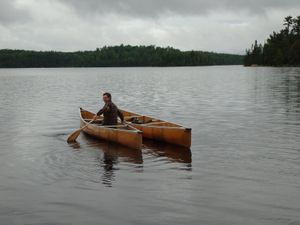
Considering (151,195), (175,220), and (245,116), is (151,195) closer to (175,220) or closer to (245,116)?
(175,220)

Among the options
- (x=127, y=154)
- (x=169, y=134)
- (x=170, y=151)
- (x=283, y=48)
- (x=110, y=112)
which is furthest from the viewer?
(x=283, y=48)

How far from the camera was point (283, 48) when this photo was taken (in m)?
156

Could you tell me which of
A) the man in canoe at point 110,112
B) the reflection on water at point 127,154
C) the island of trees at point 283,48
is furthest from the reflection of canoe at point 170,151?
the island of trees at point 283,48

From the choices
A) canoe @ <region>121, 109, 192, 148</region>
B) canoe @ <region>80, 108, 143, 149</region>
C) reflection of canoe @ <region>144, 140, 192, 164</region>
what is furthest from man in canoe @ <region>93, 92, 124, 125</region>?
reflection of canoe @ <region>144, 140, 192, 164</region>

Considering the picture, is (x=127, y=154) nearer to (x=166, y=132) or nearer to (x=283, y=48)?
(x=166, y=132)

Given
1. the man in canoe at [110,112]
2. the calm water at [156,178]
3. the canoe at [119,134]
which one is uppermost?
the man in canoe at [110,112]

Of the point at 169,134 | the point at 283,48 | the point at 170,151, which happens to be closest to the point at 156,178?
the point at 170,151

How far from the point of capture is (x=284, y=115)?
2925 cm

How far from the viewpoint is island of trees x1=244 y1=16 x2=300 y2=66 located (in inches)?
5901

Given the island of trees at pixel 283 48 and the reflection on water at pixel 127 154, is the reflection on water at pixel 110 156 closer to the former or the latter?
the reflection on water at pixel 127 154

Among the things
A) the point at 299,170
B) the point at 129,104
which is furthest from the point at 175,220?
the point at 129,104

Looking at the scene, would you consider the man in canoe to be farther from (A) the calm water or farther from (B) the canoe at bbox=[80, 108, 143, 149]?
(A) the calm water

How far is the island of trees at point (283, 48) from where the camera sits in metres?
150

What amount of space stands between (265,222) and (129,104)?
102ft
